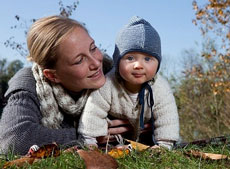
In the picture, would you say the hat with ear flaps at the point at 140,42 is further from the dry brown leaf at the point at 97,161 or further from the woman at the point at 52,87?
the dry brown leaf at the point at 97,161

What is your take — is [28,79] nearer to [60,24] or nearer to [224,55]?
[60,24]

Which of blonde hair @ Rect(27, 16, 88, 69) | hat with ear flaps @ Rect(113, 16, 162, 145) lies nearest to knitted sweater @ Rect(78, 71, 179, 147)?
hat with ear flaps @ Rect(113, 16, 162, 145)

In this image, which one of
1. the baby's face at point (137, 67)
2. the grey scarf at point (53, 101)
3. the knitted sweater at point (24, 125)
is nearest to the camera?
the baby's face at point (137, 67)

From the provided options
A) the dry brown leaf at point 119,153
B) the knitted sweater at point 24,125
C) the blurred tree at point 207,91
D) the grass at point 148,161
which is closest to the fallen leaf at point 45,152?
the grass at point 148,161

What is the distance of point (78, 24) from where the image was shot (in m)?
3.49

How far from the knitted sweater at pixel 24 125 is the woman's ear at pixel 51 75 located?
21 centimetres

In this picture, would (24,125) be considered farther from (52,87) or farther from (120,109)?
(120,109)

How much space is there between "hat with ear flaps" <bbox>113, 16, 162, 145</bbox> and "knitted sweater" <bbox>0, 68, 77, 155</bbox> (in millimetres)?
749

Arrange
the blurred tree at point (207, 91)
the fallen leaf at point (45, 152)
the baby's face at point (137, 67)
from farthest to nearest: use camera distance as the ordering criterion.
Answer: the blurred tree at point (207, 91) → the baby's face at point (137, 67) → the fallen leaf at point (45, 152)

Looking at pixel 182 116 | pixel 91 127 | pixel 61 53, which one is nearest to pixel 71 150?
pixel 91 127

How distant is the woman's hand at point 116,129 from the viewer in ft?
11.5

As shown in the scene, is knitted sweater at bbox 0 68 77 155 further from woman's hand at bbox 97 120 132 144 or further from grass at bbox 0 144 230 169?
grass at bbox 0 144 230 169

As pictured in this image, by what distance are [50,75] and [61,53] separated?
28cm

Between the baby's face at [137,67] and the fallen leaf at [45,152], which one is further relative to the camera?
the baby's face at [137,67]
